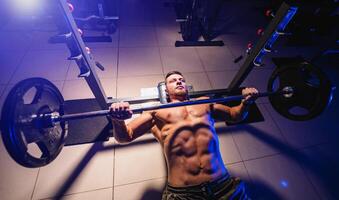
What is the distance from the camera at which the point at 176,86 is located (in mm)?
1865

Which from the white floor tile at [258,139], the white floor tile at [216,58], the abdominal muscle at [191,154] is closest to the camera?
the abdominal muscle at [191,154]

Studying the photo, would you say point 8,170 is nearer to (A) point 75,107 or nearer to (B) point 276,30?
(A) point 75,107

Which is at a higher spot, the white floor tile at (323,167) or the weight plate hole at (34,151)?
the weight plate hole at (34,151)

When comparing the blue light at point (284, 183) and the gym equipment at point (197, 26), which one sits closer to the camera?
the blue light at point (284, 183)

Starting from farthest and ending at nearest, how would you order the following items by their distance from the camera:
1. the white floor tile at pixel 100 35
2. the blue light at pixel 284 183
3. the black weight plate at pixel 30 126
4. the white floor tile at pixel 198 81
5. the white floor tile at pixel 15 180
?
the white floor tile at pixel 100 35, the white floor tile at pixel 198 81, the blue light at pixel 284 183, the white floor tile at pixel 15 180, the black weight plate at pixel 30 126

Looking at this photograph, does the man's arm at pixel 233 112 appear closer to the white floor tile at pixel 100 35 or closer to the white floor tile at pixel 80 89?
the white floor tile at pixel 80 89

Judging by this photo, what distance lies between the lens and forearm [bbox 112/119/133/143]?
1466mm

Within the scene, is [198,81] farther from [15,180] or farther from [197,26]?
[15,180]

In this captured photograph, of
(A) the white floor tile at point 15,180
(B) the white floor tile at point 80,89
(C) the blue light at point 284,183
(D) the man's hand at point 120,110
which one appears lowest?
(C) the blue light at point 284,183

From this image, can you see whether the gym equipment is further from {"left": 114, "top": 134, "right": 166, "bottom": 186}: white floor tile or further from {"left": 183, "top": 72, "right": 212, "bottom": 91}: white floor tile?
{"left": 114, "top": 134, "right": 166, "bottom": 186}: white floor tile

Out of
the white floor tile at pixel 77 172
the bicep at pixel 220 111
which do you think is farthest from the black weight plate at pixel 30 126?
the bicep at pixel 220 111

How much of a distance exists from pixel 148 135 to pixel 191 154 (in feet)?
2.69

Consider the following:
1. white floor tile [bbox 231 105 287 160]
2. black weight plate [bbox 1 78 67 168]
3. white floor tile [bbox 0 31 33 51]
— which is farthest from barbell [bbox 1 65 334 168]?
white floor tile [bbox 0 31 33 51]

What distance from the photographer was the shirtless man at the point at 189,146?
1.39 meters
